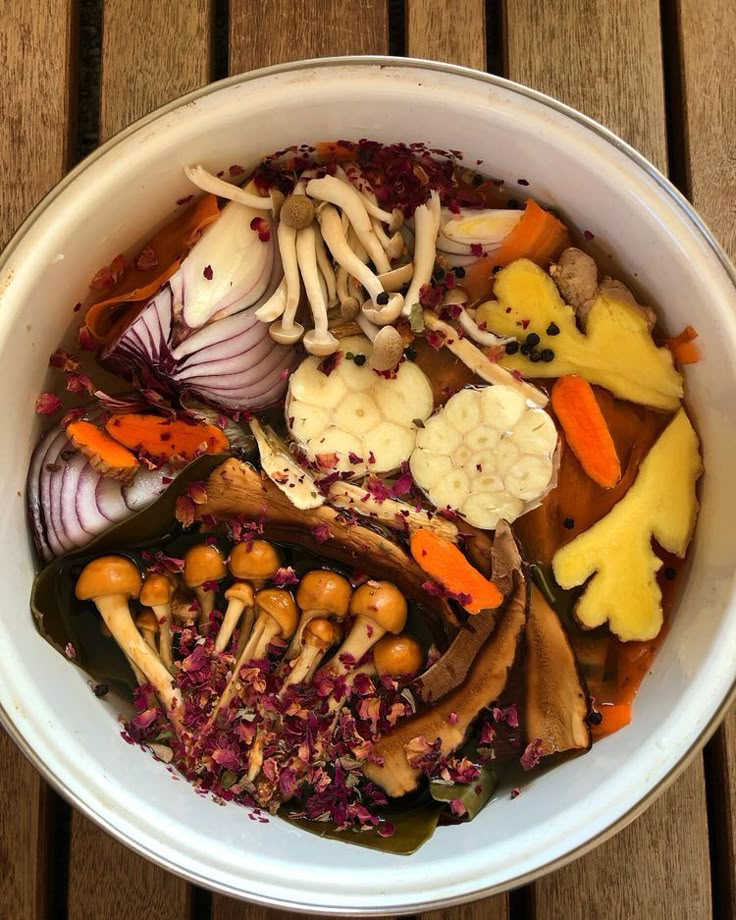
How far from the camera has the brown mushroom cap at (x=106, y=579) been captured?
Answer: 0.98 m

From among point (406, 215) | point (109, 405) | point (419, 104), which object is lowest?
point (109, 405)

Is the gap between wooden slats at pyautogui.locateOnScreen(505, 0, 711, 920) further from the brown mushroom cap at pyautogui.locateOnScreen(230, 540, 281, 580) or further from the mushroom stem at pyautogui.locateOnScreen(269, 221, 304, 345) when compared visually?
the brown mushroom cap at pyautogui.locateOnScreen(230, 540, 281, 580)

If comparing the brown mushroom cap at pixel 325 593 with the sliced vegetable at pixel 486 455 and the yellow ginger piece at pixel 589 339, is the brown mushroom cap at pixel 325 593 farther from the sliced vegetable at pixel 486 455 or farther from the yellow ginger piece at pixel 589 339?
the yellow ginger piece at pixel 589 339

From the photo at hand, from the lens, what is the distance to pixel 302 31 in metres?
1.07

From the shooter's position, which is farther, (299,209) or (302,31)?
(302,31)

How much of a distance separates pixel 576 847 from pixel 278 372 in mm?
676

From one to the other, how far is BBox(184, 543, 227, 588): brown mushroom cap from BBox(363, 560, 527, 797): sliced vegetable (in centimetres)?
31

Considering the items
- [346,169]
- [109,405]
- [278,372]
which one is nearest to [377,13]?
[346,169]

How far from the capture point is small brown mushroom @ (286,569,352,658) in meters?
0.99

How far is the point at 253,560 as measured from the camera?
100 centimetres

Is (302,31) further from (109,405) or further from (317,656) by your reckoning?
(317,656)

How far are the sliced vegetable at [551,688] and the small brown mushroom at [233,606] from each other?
14.4 inches

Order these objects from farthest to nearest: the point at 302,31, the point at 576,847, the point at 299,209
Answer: the point at 302,31 → the point at 299,209 → the point at 576,847

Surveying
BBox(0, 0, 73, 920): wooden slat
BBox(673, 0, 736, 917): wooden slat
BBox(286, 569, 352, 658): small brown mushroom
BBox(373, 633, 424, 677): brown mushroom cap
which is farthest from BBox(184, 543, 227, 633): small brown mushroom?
BBox(673, 0, 736, 917): wooden slat
